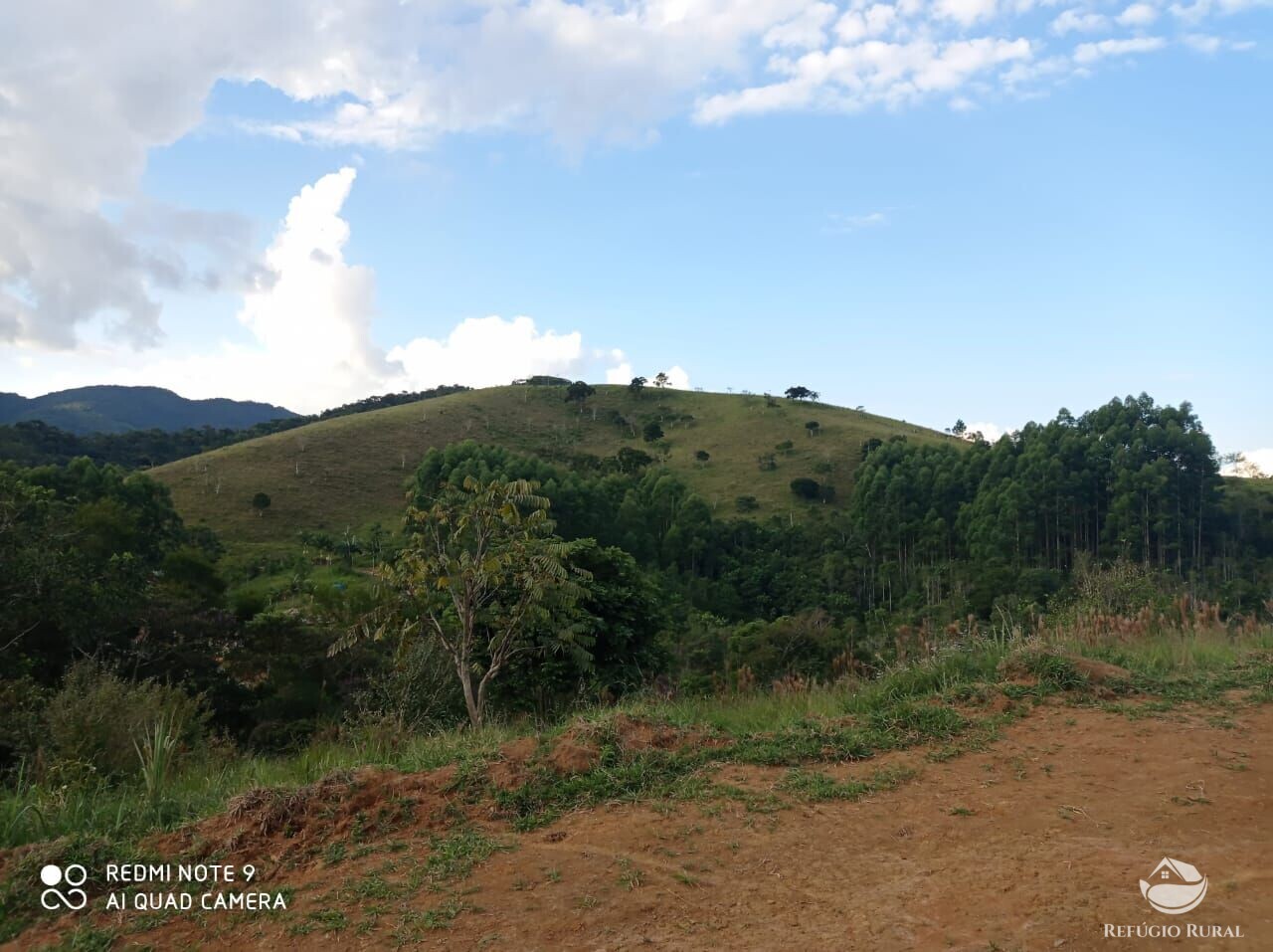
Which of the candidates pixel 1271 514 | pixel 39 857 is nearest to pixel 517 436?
pixel 1271 514

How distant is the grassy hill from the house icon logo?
48.3m

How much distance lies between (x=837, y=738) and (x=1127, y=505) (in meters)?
49.5

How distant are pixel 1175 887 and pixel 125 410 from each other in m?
169

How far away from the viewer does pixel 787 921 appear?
3484mm

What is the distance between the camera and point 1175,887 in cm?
361

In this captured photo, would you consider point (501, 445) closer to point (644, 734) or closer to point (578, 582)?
point (578, 582)

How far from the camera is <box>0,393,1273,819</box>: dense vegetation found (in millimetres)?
8445

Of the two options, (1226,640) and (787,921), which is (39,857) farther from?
(1226,640)

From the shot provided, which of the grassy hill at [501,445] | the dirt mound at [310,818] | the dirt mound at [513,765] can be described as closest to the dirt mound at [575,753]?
the dirt mound at [513,765]

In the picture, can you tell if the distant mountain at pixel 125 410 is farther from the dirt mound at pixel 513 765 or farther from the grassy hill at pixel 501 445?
the dirt mound at pixel 513 765

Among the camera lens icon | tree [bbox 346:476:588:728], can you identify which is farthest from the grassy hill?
the camera lens icon

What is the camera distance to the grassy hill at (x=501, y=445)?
50.9 metres

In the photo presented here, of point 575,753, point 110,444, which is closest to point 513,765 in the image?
point 575,753

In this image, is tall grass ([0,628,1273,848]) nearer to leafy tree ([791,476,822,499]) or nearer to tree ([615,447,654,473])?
leafy tree ([791,476,822,499])
